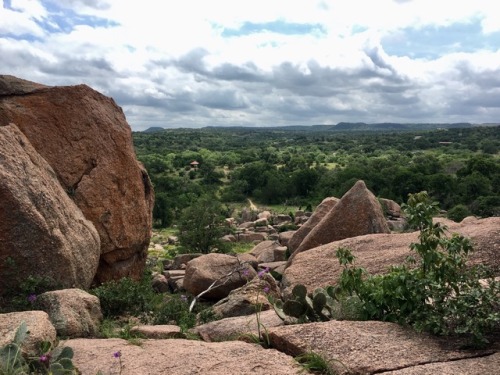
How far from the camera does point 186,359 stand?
532 cm

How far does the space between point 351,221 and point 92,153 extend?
653cm

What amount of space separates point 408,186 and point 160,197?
23032mm

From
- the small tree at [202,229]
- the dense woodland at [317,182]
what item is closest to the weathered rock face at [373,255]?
the small tree at [202,229]

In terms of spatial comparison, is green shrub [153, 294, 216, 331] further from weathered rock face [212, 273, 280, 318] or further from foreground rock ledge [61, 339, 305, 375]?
foreground rock ledge [61, 339, 305, 375]

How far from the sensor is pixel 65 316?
7168mm

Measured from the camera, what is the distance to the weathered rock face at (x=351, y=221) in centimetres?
1348

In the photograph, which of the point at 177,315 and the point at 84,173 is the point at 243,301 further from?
the point at 84,173

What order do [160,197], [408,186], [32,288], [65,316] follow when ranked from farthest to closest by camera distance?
1. [408,186]
2. [160,197]
3. [32,288]
4. [65,316]

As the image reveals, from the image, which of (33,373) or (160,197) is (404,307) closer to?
(33,373)

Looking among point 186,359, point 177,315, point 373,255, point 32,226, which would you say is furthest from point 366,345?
point 32,226

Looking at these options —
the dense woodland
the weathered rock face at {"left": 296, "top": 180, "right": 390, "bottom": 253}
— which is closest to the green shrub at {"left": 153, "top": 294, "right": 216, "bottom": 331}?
the weathered rock face at {"left": 296, "top": 180, "right": 390, "bottom": 253}

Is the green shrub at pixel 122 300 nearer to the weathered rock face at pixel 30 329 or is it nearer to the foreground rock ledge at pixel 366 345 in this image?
the weathered rock face at pixel 30 329

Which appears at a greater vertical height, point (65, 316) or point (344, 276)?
point (344, 276)

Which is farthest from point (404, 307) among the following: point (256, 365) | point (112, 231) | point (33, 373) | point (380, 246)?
point (112, 231)
